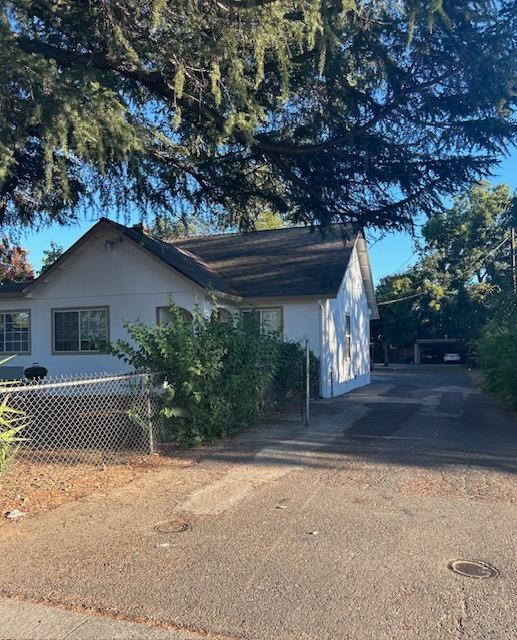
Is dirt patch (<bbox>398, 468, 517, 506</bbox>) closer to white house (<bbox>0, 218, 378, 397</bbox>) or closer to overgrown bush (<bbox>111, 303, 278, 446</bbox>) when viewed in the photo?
overgrown bush (<bbox>111, 303, 278, 446</bbox>)

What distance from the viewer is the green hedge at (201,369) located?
339 inches

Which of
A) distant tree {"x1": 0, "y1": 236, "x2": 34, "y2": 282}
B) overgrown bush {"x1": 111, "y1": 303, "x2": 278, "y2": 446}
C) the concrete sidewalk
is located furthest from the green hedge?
distant tree {"x1": 0, "y1": 236, "x2": 34, "y2": 282}

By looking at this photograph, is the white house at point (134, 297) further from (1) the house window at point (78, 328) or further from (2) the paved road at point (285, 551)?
(2) the paved road at point (285, 551)

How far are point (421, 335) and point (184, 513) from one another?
50.5 meters

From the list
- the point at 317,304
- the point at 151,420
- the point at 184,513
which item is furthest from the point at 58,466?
the point at 317,304

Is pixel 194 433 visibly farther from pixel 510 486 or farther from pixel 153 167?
pixel 153 167

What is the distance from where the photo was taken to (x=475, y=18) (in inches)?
358

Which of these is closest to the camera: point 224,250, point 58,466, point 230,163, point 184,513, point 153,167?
point 184,513

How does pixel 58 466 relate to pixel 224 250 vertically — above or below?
below

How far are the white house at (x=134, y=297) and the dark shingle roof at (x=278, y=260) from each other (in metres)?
0.06

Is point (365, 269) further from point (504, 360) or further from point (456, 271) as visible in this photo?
point (456, 271)

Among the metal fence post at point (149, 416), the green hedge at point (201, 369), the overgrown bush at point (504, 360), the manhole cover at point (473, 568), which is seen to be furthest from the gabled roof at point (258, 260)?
the manhole cover at point (473, 568)

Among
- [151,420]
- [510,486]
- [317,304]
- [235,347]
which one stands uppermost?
[317,304]

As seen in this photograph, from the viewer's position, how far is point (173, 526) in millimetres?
5316
